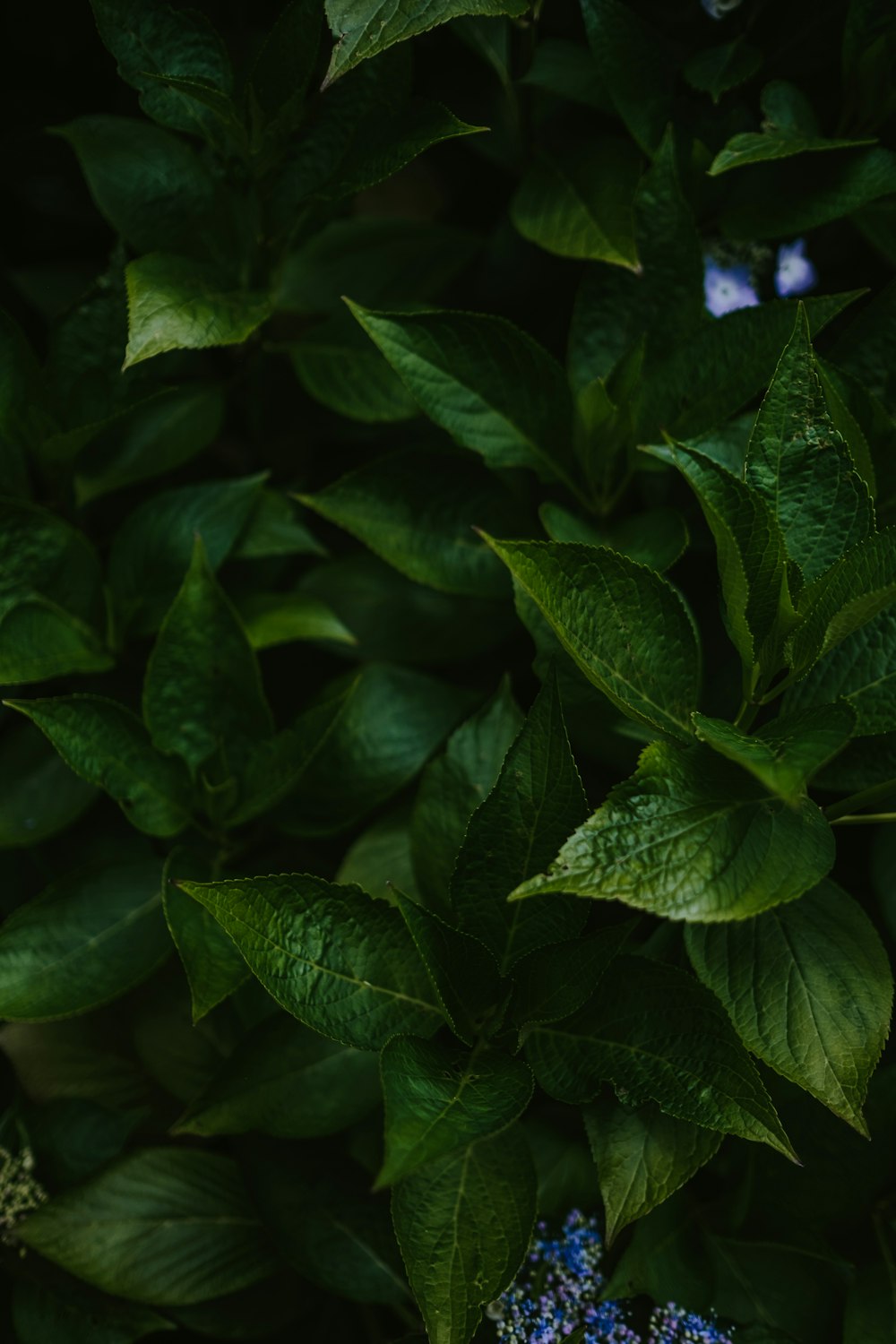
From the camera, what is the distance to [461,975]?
0.78 m

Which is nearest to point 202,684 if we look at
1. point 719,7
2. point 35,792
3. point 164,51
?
point 35,792

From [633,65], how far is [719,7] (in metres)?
0.11

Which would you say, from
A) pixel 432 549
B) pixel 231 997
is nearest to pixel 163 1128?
pixel 231 997

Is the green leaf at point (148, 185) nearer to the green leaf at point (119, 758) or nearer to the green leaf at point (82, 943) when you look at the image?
the green leaf at point (119, 758)

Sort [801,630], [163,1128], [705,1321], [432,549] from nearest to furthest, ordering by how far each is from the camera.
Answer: [801,630], [705,1321], [432,549], [163,1128]

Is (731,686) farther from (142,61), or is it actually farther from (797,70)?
(142,61)

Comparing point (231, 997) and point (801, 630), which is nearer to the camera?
point (801, 630)

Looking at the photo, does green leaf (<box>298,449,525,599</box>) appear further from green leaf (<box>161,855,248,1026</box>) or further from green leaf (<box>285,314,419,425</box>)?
green leaf (<box>161,855,248,1026</box>)

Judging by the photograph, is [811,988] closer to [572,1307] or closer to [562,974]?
[562,974]

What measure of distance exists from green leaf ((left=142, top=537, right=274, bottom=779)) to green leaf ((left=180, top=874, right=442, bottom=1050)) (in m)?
0.24

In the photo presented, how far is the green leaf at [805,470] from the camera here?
72 centimetres

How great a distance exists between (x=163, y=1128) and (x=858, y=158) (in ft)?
3.45

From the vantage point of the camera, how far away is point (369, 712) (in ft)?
3.23

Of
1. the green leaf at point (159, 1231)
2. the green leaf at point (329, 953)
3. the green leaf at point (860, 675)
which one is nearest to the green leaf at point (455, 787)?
the green leaf at point (329, 953)
